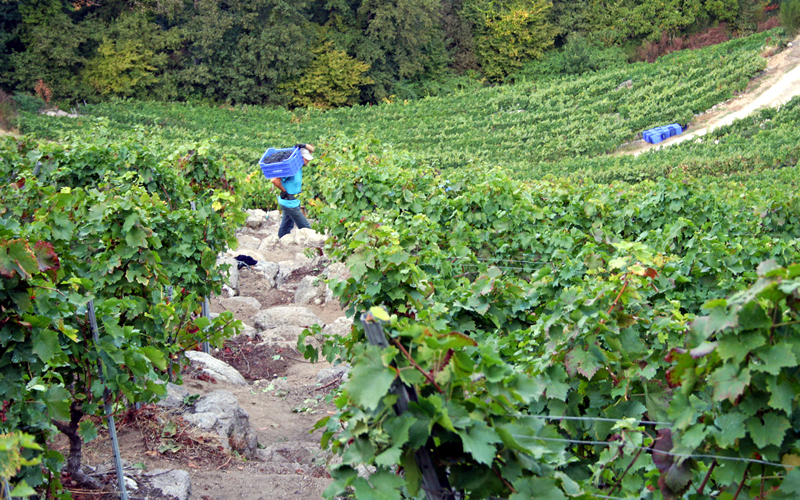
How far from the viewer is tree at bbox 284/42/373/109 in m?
35.0

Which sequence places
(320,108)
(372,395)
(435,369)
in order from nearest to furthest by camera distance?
1. (372,395)
2. (435,369)
3. (320,108)

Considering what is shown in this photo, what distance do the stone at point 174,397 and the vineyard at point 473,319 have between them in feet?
0.56

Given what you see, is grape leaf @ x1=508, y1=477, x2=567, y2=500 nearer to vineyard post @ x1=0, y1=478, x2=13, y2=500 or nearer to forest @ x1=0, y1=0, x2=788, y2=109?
vineyard post @ x1=0, y1=478, x2=13, y2=500

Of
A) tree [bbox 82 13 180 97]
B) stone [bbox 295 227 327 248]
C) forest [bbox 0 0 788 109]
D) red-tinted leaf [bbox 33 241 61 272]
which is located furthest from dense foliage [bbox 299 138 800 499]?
forest [bbox 0 0 788 109]

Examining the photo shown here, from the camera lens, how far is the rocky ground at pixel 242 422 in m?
3.85

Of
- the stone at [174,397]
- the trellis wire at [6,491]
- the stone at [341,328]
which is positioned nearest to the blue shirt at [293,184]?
the stone at [341,328]

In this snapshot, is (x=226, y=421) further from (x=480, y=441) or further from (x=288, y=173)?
(x=288, y=173)

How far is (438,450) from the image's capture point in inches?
76.9

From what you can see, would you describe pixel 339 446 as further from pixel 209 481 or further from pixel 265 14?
pixel 265 14

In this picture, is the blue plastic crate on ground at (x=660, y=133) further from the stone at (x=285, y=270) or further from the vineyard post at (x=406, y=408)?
the vineyard post at (x=406, y=408)

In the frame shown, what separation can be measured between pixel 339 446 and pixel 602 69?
126ft

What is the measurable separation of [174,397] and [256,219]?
880cm

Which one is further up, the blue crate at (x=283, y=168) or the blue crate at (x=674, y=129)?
the blue crate at (x=283, y=168)

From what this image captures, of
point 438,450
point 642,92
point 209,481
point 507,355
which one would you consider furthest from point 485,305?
point 642,92
